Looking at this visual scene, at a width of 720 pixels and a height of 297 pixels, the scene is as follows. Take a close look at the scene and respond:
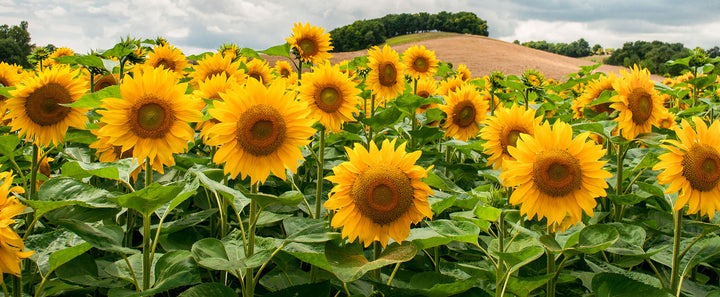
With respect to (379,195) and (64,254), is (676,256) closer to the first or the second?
(379,195)

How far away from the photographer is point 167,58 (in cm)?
481

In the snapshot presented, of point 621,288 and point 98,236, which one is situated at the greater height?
point 98,236

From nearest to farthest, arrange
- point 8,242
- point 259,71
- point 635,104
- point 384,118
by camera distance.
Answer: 1. point 8,242
2. point 635,104
3. point 384,118
4. point 259,71

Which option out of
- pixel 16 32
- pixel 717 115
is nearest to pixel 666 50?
pixel 717 115

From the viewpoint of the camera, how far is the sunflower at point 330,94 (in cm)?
292

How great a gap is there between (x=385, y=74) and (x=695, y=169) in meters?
2.52

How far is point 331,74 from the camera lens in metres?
2.95

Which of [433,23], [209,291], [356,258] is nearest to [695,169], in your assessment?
[356,258]

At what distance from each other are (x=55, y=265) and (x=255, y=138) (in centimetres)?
89

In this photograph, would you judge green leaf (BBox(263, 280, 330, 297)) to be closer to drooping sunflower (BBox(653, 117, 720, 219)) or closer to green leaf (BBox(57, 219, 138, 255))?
green leaf (BBox(57, 219, 138, 255))

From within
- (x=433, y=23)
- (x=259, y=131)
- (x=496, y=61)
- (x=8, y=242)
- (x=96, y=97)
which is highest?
(x=433, y=23)

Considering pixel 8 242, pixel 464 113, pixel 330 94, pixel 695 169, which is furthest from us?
pixel 464 113

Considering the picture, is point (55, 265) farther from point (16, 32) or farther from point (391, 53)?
point (16, 32)

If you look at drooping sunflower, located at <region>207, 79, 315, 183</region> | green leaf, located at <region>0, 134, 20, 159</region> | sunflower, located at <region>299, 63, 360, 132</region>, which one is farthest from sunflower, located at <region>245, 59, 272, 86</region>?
drooping sunflower, located at <region>207, 79, 315, 183</region>
